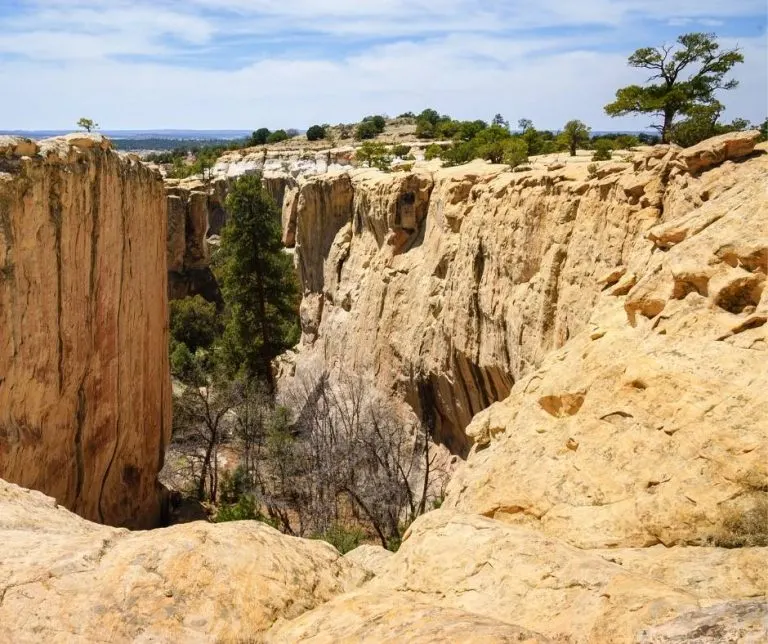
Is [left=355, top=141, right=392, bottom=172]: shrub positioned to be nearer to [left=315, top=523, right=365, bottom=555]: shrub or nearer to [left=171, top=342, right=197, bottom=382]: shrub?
[left=171, top=342, right=197, bottom=382]: shrub

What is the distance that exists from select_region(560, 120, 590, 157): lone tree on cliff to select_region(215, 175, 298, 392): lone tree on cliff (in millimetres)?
12576

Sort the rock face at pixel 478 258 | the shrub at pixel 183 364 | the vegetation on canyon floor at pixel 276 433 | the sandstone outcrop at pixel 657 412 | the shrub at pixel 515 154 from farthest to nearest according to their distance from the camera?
the shrub at pixel 183 364 → the shrub at pixel 515 154 → the vegetation on canyon floor at pixel 276 433 → the rock face at pixel 478 258 → the sandstone outcrop at pixel 657 412

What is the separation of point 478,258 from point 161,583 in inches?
578

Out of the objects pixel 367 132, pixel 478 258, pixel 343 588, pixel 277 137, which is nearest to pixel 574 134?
pixel 478 258

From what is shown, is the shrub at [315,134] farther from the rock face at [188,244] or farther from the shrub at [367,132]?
the rock face at [188,244]

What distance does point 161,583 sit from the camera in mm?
4805

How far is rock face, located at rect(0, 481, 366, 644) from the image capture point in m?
4.51

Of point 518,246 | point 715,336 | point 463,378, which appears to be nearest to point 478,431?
point 715,336

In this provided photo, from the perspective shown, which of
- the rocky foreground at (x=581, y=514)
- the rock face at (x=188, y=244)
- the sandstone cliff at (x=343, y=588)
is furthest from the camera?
the rock face at (x=188, y=244)

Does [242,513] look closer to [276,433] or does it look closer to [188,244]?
[276,433]

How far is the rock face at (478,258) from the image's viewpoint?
11914mm

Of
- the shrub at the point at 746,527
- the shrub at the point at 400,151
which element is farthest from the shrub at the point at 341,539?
the shrub at the point at 400,151

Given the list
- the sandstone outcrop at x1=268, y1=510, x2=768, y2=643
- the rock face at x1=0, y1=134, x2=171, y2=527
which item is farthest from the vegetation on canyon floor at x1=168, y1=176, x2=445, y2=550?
the sandstone outcrop at x1=268, y1=510, x2=768, y2=643

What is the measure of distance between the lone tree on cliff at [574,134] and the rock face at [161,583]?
20.5 m
